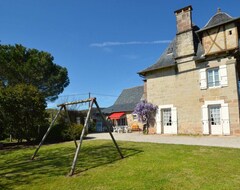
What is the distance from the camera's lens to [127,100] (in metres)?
29.2

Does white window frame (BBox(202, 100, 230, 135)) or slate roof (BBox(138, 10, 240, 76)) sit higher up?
slate roof (BBox(138, 10, 240, 76))

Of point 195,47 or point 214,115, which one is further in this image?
point 195,47

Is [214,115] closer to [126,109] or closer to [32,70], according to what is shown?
[126,109]

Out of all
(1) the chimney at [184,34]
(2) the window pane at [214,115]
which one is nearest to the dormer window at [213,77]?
(2) the window pane at [214,115]

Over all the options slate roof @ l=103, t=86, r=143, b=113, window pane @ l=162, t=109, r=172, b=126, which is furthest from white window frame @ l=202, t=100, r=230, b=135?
slate roof @ l=103, t=86, r=143, b=113

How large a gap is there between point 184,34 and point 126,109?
12490mm

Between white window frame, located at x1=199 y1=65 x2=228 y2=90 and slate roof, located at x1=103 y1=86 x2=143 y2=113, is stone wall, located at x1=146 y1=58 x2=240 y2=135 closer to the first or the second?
white window frame, located at x1=199 y1=65 x2=228 y2=90

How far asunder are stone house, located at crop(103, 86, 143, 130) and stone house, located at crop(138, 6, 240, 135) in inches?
309

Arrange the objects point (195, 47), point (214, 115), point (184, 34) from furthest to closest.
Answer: point (184, 34) → point (195, 47) → point (214, 115)

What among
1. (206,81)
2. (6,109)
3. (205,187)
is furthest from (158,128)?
(205,187)

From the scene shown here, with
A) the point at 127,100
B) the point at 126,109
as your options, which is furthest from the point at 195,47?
the point at 127,100

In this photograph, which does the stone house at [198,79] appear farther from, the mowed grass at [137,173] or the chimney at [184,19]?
the mowed grass at [137,173]

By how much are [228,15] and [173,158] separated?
1252 centimetres

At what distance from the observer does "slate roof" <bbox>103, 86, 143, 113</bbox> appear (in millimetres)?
27203
